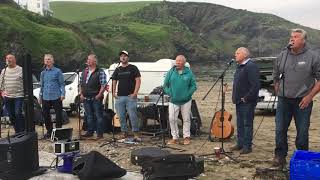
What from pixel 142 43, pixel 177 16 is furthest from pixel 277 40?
pixel 142 43

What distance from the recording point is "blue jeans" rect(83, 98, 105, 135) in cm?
1114

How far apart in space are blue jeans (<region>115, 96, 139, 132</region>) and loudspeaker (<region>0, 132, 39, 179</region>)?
11.7 ft

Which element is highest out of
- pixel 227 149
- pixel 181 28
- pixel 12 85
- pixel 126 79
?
pixel 181 28

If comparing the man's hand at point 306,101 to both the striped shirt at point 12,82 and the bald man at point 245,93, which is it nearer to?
the bald man at point 245,93

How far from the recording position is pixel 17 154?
7184 millimetres

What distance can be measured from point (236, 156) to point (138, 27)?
96.3 m

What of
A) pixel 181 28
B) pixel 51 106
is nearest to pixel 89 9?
pixel 181 28

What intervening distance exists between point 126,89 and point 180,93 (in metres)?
1.16

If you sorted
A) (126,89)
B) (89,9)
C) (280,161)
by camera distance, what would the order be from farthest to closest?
(89,9) → (126,89) → (280,161)

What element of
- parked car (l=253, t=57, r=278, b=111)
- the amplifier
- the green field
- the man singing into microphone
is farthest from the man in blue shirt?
the green field

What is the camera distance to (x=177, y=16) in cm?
13638

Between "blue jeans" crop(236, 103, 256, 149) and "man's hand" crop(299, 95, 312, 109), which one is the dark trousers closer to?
"blue jeans" crop(236, 103, 256, 149)

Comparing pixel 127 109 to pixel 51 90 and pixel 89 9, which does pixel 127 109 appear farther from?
pixel 89 9

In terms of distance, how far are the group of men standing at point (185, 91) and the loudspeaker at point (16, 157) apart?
3550 mm
